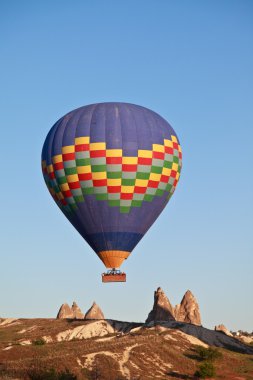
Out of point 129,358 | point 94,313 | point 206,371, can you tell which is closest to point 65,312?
point 94,313

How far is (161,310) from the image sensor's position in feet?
425

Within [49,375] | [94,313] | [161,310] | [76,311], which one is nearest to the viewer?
[49,375]

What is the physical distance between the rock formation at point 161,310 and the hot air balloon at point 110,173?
49.0m

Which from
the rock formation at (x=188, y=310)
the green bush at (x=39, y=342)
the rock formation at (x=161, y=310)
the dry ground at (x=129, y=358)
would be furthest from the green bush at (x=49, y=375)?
the rock formation at (x=188, y=310)

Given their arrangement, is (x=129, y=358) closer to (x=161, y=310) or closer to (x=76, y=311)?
(x=161, y=310)

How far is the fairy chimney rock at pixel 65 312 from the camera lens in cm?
16036

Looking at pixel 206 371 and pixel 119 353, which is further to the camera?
pixel 119 353

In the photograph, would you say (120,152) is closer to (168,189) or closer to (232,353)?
(168,189)

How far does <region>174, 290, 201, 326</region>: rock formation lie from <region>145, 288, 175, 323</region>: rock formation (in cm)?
726

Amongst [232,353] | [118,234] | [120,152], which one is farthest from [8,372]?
[232,353]

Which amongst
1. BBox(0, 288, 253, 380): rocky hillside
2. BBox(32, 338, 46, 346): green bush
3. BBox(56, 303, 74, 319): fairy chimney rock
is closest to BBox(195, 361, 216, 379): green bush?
BBox(0, 288, 253, 380): rocky hillside

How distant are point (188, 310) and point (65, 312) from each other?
34.1 m

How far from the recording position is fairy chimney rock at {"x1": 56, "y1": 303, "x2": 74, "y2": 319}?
160m

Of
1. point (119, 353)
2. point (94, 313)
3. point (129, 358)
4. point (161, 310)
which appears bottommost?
point (129, 358)
